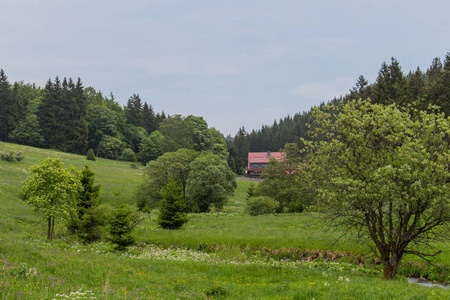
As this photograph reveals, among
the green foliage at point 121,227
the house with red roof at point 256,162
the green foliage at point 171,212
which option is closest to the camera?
the green foliage at point 121,227

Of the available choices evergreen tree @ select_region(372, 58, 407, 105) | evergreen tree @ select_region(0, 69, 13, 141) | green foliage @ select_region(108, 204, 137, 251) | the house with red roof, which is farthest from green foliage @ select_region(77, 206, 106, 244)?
the house with red roof

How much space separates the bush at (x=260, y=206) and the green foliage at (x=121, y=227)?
88.4 feet

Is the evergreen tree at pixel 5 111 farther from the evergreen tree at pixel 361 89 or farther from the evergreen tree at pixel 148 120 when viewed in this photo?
the evergreen tree at pixel 361 89

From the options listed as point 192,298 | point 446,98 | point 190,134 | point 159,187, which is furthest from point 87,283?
point 190,134

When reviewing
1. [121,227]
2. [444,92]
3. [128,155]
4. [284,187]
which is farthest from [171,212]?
[128,155]

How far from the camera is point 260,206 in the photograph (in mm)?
48031

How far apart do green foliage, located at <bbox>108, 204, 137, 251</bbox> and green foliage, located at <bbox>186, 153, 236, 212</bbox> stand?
2933 centimetres

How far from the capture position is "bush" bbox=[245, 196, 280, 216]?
4797cm

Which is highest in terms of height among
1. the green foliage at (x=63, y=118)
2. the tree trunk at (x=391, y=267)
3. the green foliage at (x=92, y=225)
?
the green foliage at (x=63, y=118)

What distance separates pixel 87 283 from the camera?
1091cm

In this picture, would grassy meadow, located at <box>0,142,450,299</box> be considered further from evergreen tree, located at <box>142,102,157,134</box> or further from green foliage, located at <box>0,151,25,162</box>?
evergreen tree, located at <box>142,102,157,134</box>

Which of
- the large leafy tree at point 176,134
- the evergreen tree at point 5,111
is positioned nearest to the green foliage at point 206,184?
the large leafy tree at point 176,134

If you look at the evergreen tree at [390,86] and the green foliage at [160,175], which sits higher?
the evergreen tree at [390,86]

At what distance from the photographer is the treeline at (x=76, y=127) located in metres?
103
